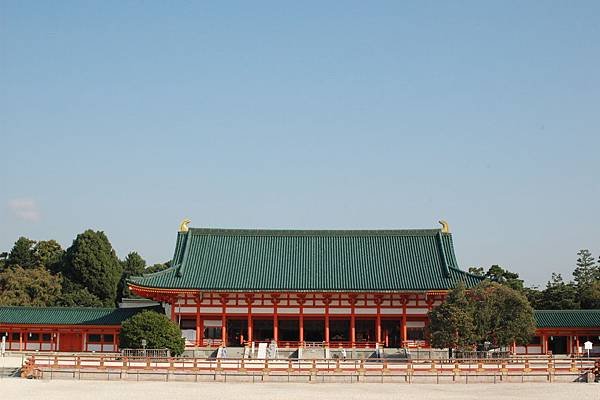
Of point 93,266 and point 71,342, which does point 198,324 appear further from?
point 93,266

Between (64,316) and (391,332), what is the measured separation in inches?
818

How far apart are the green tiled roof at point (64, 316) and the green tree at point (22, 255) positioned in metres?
42.8

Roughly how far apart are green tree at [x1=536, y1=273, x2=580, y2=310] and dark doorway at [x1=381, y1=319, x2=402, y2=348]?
796 inches

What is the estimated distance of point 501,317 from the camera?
44406 mm

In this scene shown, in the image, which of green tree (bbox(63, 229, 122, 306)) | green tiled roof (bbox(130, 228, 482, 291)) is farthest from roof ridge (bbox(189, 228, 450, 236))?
green tree (bbox(63, 229, 122, 306))

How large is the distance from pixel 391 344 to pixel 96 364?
20878 mm

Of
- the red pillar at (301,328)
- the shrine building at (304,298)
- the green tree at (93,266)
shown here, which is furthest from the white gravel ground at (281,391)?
the green tree at (93,266)

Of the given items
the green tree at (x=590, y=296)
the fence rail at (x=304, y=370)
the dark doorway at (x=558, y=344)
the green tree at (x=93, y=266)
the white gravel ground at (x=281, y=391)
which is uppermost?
the green tree at (x=93, y=266)

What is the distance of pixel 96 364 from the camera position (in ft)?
123

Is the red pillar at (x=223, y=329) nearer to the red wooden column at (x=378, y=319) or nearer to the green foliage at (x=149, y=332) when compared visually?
the green foliage at (x=149, y=332)

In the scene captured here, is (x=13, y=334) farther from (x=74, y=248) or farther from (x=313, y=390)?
(x=74, y=248)

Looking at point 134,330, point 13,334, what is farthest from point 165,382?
point 13,334

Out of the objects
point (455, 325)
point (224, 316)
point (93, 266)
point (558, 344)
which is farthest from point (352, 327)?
point (93, 266)

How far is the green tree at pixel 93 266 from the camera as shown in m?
88.6
